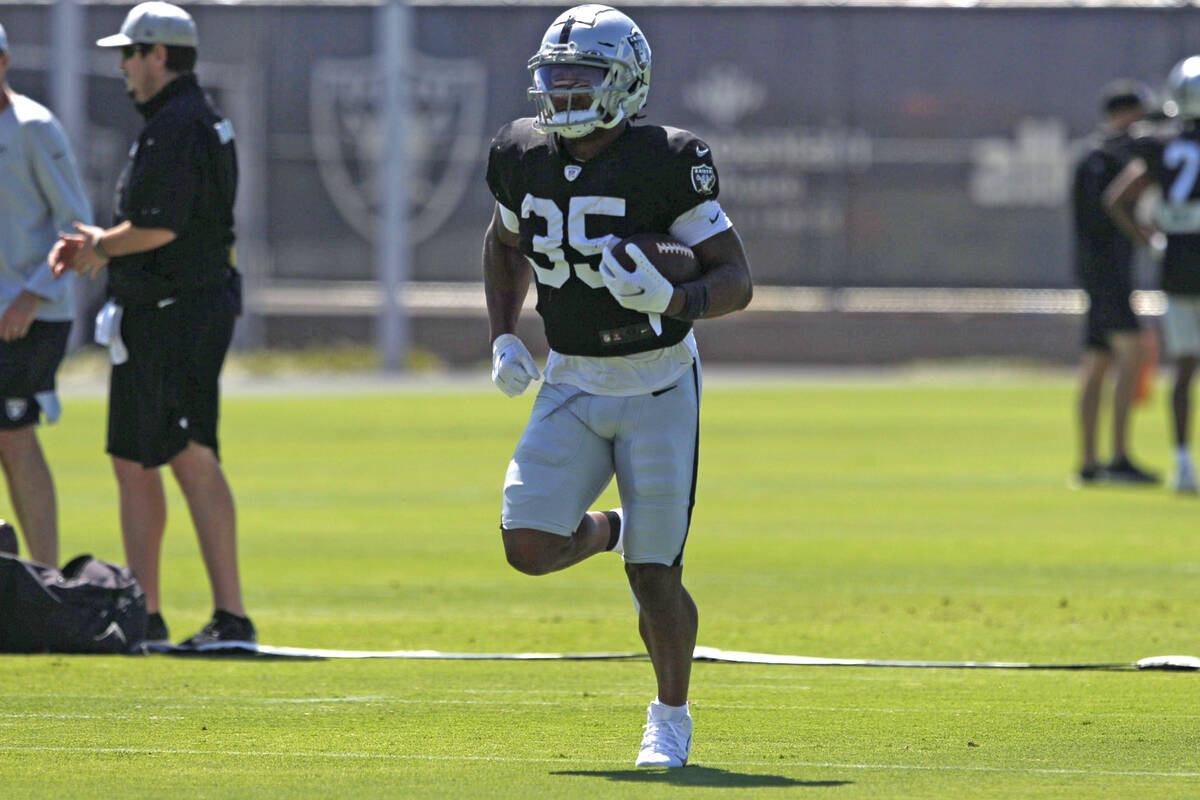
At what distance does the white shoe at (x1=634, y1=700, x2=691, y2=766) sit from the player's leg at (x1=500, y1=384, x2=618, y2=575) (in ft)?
1.62

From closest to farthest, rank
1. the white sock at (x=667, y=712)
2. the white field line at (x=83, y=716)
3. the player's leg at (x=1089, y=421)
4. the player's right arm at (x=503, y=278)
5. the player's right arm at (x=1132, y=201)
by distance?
the white sock at (x=667, y=712), the player's right arm at (x=503, y=278), the white field line at (x=83, y=716), the player's right arm at (x=1132, y=201), the player's leg at (x=1089, y=421)

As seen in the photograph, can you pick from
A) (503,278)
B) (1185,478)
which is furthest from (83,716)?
(1185,478)

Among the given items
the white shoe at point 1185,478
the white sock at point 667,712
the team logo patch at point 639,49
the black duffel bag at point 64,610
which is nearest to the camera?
the white sock at point 667,712

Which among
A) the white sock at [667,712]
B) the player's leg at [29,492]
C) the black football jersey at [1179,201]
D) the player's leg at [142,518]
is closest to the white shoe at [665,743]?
the white sock at [667,712]

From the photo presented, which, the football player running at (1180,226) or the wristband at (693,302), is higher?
the wristband at (693,302)

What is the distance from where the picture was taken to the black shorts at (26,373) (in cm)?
845

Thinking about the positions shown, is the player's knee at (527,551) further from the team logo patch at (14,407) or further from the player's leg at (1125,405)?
the player's leg at (1125,405)

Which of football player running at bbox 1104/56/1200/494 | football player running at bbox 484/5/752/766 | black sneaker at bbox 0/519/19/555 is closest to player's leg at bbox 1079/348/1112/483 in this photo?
football player running at bbox 1104/56/1200/494

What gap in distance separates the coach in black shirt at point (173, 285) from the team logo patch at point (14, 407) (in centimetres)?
49

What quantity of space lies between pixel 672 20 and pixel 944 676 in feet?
74.1

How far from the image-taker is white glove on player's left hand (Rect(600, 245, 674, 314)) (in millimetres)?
5668

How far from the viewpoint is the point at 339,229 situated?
29.7m

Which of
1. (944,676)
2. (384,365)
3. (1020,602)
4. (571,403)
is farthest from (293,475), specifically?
(384,365)

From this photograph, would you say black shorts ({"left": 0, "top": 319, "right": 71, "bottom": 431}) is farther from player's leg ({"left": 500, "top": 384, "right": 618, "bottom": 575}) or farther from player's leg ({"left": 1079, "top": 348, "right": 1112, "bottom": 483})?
player's leg ({"left": 1079, "top": 348, "right": 1112, "bottom": 483})
